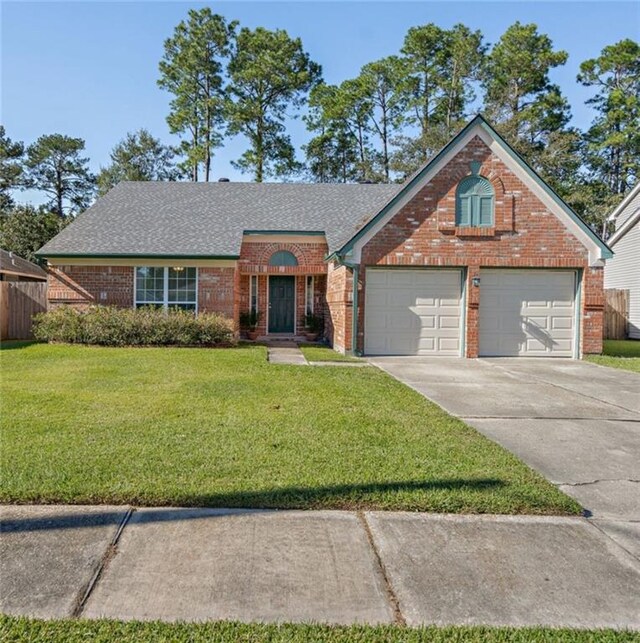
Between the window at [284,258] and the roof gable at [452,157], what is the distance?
449 centimetres

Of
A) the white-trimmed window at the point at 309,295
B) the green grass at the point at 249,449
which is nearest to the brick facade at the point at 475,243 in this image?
the white-trimmed window at the point at 309,295

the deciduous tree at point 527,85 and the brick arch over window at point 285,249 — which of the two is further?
the deciduous tree at point 527,85

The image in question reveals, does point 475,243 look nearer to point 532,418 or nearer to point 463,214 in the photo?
point 463,214

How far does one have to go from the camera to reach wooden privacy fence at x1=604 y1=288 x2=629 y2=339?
63.1ft

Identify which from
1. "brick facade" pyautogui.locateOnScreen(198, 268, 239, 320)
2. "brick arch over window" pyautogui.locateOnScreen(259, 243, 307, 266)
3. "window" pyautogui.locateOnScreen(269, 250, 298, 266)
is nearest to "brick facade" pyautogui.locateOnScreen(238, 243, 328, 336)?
"brick arch over window" pyautogui.locateOnScreen(259, 243, 307, 266)

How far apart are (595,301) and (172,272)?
12.3 meters

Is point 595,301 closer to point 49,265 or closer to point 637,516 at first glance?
point 637,516

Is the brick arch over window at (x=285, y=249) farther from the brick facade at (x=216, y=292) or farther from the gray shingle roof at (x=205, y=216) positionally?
the brick facade at (x=216, y=292)

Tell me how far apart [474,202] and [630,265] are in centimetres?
1236

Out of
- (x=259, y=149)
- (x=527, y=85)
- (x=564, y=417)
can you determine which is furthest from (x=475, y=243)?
(x=527, y=85)

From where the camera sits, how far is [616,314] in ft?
63.6

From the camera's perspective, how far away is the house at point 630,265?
19.4 meters

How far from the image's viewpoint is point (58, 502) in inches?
132

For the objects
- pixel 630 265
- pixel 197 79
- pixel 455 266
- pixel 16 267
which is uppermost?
pixel 197 79
